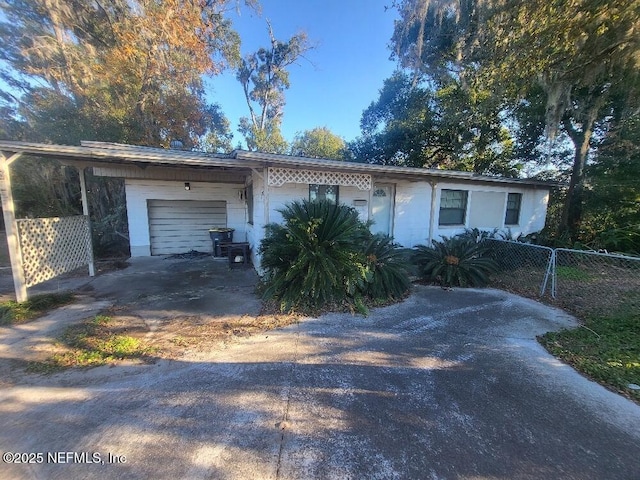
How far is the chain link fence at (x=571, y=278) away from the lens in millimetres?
4824

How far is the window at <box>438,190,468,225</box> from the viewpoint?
851cm

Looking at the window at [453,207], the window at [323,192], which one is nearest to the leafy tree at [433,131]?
the window at [453,207]

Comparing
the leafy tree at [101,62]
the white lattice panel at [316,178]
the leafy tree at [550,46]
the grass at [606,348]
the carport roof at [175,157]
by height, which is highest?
the leafy tree at [101,62]

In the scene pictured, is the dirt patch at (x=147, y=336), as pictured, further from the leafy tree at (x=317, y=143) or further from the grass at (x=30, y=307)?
the leafy tree at (x=317, y=143)

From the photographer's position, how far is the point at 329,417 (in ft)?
7.23

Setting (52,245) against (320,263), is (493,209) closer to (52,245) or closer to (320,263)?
(320,263)

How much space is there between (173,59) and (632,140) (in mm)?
16173

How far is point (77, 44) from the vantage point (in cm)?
1095

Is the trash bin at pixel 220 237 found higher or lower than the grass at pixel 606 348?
higher

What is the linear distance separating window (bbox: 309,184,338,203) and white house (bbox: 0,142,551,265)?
0.08 feet

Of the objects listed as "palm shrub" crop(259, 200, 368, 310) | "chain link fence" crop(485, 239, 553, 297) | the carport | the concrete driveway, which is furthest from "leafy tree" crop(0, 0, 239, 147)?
"chain link fence" crop(485, 239, 553, 297)

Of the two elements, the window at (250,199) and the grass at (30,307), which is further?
the window at (250,199)

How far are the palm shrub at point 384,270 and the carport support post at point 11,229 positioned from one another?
18.5ft

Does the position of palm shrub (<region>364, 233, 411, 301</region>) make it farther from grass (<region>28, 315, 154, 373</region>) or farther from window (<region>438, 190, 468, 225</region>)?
window (<region>438, 190, 468, 225</region>)
